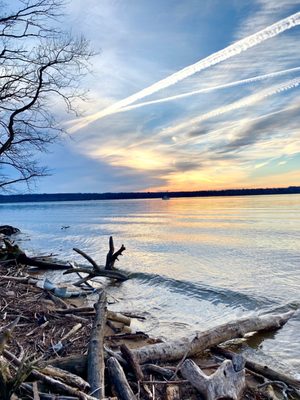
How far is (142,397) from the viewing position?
4406 mm

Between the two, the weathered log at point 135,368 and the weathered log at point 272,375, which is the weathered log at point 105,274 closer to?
the weathered log at point 272,375

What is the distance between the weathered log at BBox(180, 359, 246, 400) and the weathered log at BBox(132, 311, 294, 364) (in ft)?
2.15

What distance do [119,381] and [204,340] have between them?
2575mm

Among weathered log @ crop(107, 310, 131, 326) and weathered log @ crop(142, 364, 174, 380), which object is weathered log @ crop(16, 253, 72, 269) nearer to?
weathered log @ crop(107, 310, 131, 326)

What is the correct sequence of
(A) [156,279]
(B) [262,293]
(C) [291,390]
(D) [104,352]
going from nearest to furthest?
(D) [104,352] < (C) [291,390] < (B) [262,293] < (A) [156,279]

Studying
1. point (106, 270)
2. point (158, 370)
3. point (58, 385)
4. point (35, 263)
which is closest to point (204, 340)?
point (158, 370)

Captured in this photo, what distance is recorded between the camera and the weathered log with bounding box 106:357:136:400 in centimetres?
418

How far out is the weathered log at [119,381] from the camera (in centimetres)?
418

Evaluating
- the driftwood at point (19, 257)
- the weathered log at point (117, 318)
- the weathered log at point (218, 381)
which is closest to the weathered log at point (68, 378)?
the weathered log at point (218, 381)

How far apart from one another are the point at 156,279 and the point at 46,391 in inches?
502

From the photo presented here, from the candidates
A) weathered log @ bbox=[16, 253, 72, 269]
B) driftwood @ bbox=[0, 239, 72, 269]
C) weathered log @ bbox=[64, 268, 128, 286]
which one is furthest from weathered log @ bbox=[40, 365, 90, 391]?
weathered log @ bbox=[16, 253, 72, 269]

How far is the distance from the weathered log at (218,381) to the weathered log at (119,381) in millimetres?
954

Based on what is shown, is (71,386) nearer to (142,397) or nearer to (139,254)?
(142,397)

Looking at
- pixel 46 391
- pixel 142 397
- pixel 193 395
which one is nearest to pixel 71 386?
pixel 46 391
